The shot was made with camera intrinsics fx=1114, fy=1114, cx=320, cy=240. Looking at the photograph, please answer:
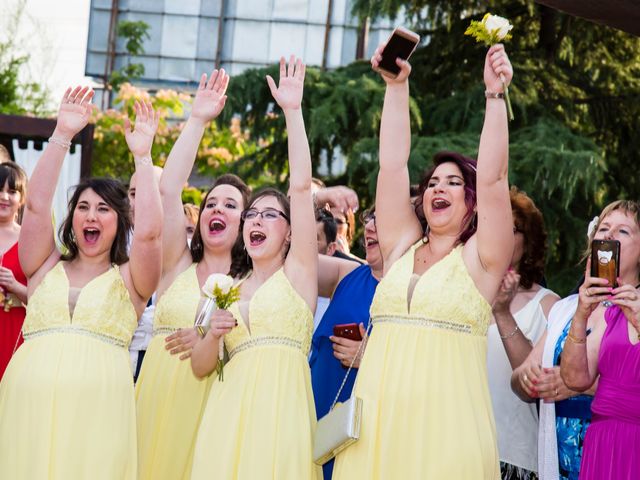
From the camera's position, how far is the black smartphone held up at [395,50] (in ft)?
15.7

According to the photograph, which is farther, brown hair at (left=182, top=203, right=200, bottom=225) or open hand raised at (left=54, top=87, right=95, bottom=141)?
brown hair at (left=182, top=203, right=200, bottom=225)

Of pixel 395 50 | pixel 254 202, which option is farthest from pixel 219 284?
pixel 395 50

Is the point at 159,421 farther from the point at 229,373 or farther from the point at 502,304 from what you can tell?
the point at 502,304

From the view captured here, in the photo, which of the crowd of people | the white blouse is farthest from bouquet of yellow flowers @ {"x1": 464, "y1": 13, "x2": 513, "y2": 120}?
the white blouse

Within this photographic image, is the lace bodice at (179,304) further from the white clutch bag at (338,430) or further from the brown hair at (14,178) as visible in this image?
the brown hair at (14,178)

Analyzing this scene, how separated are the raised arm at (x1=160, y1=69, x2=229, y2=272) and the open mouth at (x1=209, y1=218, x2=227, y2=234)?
146 millimetres

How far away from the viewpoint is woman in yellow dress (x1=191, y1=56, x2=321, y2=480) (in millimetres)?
4785

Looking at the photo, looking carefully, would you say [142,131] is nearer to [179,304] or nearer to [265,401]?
[179,304]

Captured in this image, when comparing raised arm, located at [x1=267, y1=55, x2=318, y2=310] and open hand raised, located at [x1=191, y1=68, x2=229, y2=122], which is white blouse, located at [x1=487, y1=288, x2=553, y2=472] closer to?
raised arm, located at [x1=267, y1=55, x2=318, y2=310]

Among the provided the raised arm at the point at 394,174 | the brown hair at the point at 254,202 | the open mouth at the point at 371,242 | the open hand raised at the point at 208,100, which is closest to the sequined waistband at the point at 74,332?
the brown hair at the point at 254,202

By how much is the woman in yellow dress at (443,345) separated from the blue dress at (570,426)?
0.84 meters

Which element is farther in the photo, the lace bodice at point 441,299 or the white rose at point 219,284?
the white rose at point 219,284

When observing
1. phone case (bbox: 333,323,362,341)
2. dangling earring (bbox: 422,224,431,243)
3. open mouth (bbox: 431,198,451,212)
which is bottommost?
phone case (bbox: 333,323,362,341)

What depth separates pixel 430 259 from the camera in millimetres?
4727
